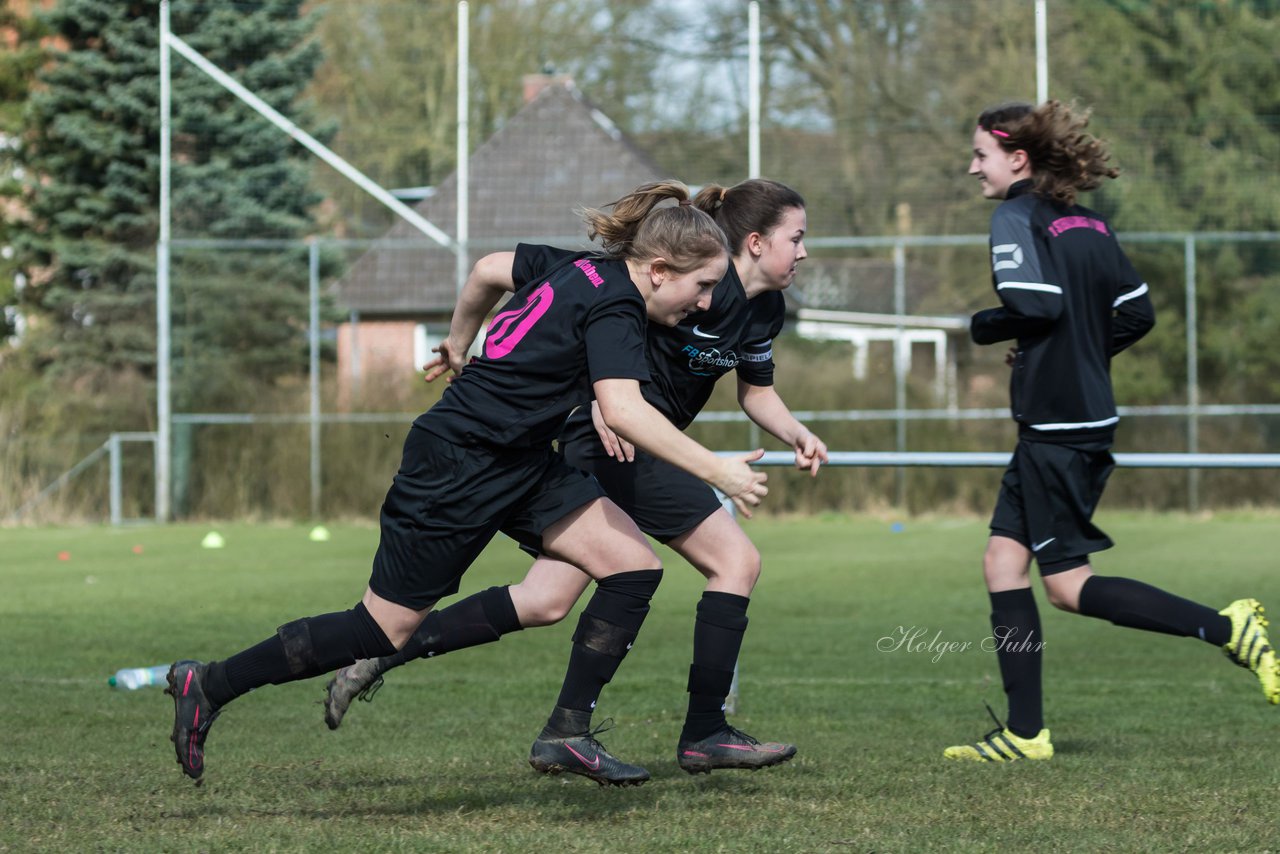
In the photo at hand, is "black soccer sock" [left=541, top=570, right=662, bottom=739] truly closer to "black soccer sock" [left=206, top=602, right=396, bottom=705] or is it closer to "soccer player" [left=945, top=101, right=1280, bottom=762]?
"black soccer sock" [left=206, top=602, right=396, bottom=705]

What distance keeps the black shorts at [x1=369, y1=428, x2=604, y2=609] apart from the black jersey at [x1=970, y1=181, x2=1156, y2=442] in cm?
183

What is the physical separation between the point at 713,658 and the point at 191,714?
1.48 metres

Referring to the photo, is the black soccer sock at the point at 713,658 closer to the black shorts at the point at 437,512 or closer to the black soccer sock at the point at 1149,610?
the black shorts at the point at 437,512

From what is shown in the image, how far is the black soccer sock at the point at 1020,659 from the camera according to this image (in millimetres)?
5523

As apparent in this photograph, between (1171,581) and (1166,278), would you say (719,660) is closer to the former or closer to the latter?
(1171,581)

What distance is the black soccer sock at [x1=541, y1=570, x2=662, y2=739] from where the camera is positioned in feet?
15.6

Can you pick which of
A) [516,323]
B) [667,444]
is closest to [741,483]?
[667,444]

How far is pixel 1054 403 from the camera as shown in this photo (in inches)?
214

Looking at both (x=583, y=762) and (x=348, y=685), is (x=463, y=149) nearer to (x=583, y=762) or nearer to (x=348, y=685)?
(x=348, y=685)

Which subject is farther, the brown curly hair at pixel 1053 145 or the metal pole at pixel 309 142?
the metal pole at pixel 309 142

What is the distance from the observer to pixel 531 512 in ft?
15.3

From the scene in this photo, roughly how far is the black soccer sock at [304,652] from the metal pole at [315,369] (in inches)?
627

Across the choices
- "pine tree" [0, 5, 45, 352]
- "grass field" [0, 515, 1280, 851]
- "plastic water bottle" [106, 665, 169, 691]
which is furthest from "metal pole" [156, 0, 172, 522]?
"plastic water bottle" [106, 665, 169, 691]

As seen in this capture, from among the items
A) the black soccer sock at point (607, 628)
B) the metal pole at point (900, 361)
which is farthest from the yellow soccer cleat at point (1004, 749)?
the metal pole at point (900, 361)
